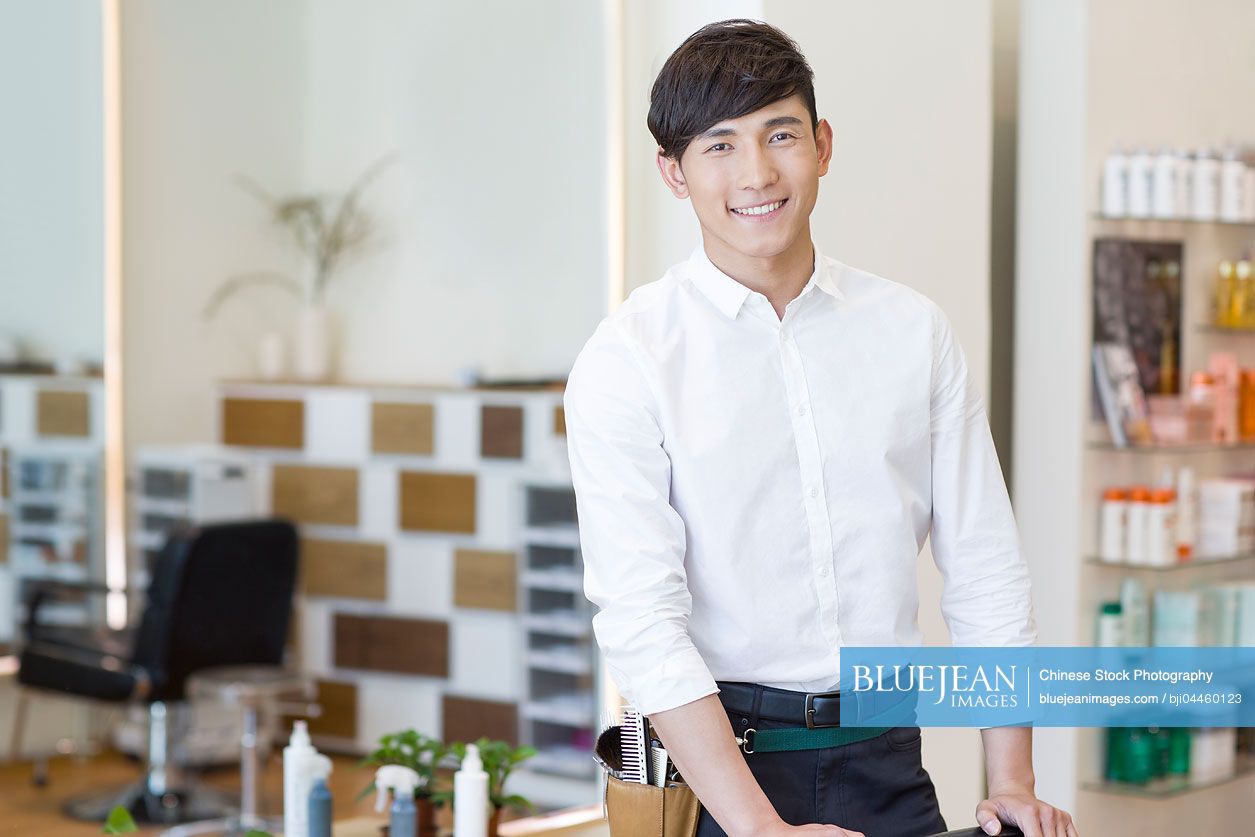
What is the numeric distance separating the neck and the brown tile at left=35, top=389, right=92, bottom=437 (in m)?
3.83

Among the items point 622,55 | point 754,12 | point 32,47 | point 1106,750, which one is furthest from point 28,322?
point 1106,750

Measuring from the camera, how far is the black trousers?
172cm

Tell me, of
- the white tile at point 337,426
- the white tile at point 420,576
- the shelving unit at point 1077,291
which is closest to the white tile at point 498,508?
the white tile at point 420,576

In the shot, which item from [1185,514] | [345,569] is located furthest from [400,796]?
[345,569]

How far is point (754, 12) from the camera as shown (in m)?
2.78

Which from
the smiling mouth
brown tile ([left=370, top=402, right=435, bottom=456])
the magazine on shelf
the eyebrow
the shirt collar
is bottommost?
brown tile ([left=370, top=402, right=435, bottom=456])

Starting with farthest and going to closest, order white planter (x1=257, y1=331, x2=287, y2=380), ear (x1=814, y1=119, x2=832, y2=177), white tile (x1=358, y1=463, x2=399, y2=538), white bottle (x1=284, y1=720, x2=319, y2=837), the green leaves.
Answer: white planter (x1=257, y1=331, x2=287, y2=380) < white tile (x1=358, y1=463, x2=399, y2=538) < white bottle (x1=284, y1=720, x2=319, y2=837) < the green leaves < ear (x1=814, y1=119, x2=832, y2=177)

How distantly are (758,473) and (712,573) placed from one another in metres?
0.13

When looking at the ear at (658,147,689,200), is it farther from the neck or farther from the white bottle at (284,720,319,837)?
the white bottle at (284,720,319,837)

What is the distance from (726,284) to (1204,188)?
226 centimetres

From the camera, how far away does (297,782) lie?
287 centimetres

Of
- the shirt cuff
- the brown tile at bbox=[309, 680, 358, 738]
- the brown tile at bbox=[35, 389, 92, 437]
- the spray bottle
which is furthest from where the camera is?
the brown tile at bbox=[309, 680, 358, 738]

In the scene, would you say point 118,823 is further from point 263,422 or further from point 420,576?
point 263,422

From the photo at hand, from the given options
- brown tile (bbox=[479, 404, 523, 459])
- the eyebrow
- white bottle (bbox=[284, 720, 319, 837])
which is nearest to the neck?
the eyebrow
